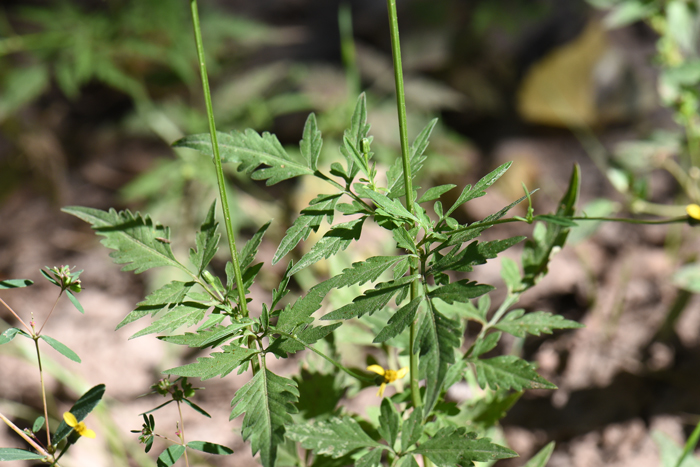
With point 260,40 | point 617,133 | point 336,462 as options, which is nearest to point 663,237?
point 617,133

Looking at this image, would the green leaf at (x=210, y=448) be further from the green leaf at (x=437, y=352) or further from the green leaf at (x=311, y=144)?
the green leaf at (x=311, y=144)

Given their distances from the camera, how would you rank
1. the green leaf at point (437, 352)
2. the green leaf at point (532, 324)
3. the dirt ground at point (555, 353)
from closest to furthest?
the green leaf at point (437, 352)
the green leaf at point (532, 324)
the dirt ground at point (555, 353)

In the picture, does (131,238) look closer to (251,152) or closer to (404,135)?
(251,152)

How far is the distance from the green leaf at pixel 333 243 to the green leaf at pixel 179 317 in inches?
5.7

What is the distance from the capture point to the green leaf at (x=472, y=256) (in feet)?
1.91

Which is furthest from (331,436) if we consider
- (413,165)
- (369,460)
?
(413,165)

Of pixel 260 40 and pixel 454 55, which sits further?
pixel 260 40

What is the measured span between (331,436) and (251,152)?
1.26ft

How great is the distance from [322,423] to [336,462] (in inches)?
6.7

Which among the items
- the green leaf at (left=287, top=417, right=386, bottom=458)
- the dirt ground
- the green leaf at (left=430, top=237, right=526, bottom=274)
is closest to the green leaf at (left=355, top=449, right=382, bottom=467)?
the green leaf at (left=287, top=417, right=386, bottom=458)

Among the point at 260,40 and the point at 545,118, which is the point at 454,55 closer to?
the point at 545,118

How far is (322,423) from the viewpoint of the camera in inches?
27.8

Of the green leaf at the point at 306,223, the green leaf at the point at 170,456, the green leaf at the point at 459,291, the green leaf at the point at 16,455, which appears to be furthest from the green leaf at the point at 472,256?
the green leaf at the point at 16,455

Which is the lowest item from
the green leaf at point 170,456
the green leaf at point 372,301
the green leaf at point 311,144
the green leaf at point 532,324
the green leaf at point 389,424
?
the green leaf at point 389,424
